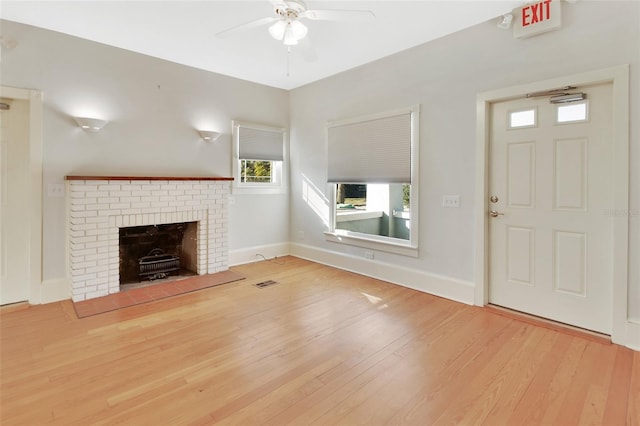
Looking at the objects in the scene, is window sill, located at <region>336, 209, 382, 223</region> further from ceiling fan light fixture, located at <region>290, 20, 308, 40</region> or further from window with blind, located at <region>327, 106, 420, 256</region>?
ceiling fan light fixture, located at <region>290, 20, 308, 40</region>

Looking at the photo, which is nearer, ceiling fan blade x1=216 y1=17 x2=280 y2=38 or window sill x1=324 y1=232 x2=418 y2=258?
ceiling fan blade x1=216 y1=17 x2=280 y2=38

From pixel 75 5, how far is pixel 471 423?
451 centimetres

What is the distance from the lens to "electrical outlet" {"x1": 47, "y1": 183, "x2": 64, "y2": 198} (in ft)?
11.5

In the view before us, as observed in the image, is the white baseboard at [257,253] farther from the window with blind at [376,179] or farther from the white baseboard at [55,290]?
the white baseboard at [55,290]

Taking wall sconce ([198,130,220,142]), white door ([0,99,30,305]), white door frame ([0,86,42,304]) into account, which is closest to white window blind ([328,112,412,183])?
wall sconce ([198,130,220,142])

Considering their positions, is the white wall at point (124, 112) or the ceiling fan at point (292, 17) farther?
the white wall at point (124, 112)

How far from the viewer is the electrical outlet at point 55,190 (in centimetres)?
350

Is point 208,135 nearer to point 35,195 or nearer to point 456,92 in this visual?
point 35,195

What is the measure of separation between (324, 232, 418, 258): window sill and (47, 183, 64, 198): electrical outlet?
340 centimetres

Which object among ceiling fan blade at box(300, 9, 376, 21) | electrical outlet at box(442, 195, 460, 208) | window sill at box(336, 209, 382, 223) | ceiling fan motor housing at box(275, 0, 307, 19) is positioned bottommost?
window sill at box(336, 209, 382, 223)

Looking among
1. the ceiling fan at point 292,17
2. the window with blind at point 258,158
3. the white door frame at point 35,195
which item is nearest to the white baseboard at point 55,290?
the white door frame at point 35,195

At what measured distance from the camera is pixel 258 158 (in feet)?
17.3

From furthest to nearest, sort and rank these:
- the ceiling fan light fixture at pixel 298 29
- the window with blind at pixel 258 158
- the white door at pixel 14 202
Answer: the window with blind at pixel 258 158 → the white door at pixel 14 202 → the ceiling fan light fixture at pixel 298 29

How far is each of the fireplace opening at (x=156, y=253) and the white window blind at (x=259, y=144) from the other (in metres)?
1.42
